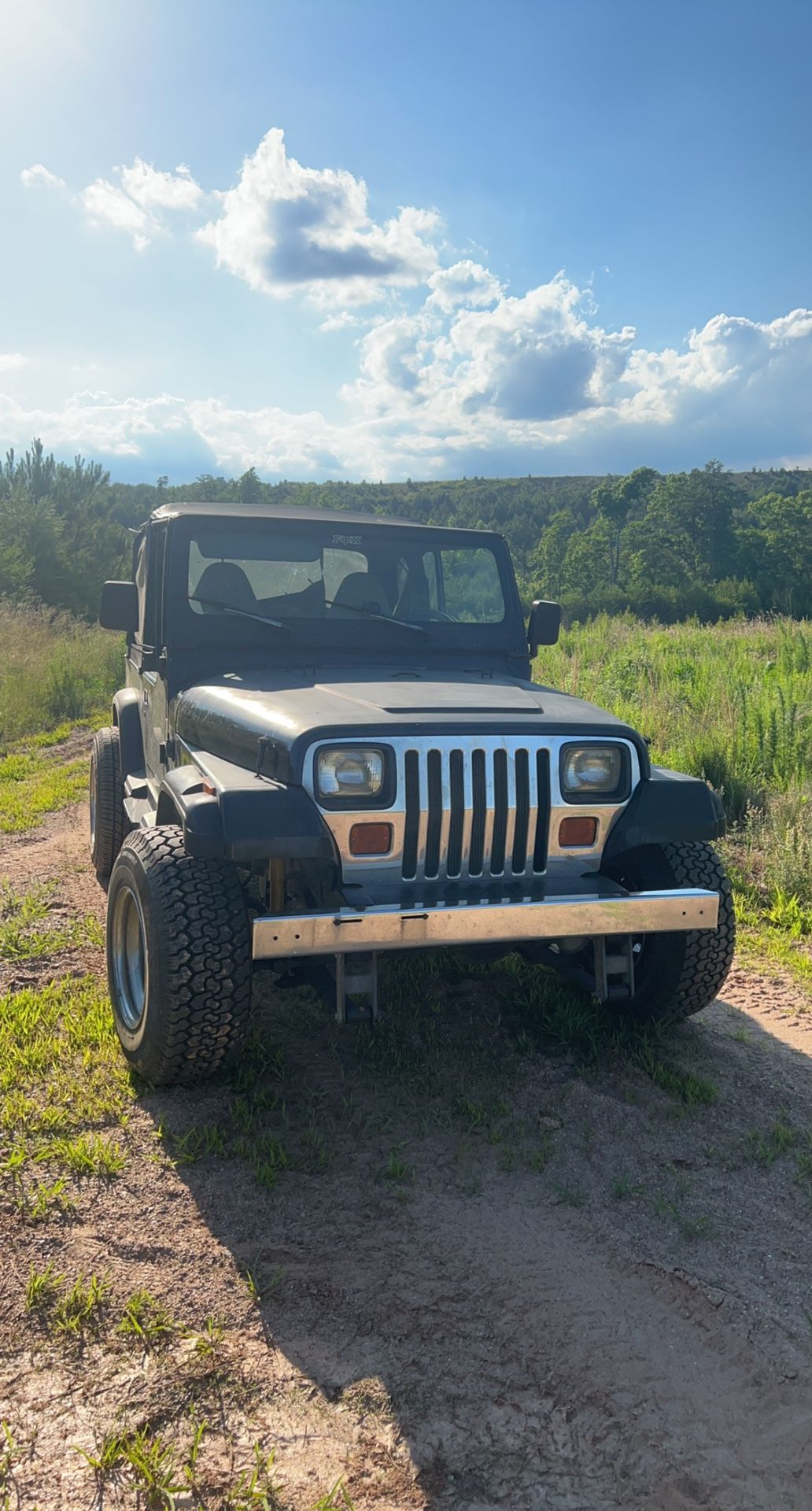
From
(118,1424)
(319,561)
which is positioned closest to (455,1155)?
(118,1424)

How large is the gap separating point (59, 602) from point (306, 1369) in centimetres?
1856

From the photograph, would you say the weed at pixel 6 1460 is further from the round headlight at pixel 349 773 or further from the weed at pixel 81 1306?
the round headlight at pixel 349 773

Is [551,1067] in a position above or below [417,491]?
below

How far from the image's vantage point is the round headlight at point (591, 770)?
318 centimetres

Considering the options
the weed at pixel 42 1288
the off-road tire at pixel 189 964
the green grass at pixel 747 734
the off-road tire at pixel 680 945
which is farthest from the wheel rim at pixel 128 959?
the green grass at pixel 747 734

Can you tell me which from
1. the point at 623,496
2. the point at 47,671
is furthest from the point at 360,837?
the point at 623,496

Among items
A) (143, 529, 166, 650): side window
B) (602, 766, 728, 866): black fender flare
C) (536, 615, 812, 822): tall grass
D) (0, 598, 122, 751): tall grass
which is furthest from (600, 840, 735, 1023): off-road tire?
(0, 598, 122, 751): tall grass

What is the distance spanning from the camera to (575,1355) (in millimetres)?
2188

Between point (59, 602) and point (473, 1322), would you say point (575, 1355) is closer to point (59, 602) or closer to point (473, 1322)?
point (473, 1322)

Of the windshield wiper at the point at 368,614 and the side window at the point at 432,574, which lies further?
the side window at the point at 432,574

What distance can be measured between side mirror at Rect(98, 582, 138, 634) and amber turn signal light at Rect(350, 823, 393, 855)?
241 cm

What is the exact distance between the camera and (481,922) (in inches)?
111

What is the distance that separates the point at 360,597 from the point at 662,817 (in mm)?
1777

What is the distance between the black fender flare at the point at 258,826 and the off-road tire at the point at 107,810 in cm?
279
